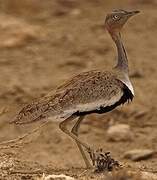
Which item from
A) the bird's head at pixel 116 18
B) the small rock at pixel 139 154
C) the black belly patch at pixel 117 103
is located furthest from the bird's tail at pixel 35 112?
the small rock at pixel 139 154

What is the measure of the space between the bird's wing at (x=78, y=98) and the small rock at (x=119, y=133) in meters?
2.61

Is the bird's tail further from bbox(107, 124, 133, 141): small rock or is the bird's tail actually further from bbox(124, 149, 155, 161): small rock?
bbox(107, 124, 133, 141): small rock

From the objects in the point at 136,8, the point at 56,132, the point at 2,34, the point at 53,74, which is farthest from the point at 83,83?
the point at 136,8

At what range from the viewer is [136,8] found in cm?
1404

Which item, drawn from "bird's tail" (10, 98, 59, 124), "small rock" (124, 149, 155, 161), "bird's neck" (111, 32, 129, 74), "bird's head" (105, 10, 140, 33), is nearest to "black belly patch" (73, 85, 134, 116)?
"bird's tail" (10, 98, 59, 124)

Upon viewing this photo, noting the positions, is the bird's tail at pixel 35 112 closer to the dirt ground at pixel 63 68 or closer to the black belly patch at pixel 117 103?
the black belly patch at pixel 117 103

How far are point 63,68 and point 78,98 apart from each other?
4.74 metres

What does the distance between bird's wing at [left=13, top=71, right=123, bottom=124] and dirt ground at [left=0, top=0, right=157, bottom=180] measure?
484mm

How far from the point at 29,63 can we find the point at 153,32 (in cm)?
243

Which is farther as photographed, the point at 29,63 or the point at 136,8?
the point at 136,8

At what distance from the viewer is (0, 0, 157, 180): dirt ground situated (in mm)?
8461

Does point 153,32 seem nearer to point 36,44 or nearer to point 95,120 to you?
point 36,44

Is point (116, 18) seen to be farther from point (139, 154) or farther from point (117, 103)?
point (139, 154)

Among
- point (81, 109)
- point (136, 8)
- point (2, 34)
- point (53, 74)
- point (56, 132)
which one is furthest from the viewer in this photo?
point (136, 8)
